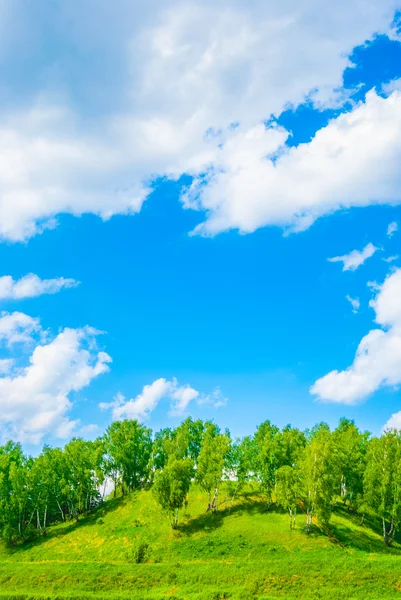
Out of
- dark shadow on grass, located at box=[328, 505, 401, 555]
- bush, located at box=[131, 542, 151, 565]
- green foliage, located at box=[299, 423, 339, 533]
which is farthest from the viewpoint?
green foliage, located at box=[299, 423, 339, 533]

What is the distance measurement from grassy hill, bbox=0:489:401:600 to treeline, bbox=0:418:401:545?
11.7ft

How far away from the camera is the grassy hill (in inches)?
1775

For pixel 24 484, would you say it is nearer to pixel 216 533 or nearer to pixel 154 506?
pixel 154 506

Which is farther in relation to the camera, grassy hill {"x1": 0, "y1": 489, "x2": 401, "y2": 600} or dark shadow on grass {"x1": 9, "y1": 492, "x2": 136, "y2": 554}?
dark shadow on grass {"x1": 9, "y1": 492, "x2": 136, "y2": 554}

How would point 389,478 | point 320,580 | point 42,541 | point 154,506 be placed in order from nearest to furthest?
point 320,580, point 389,478, point 42,541, point 154,506

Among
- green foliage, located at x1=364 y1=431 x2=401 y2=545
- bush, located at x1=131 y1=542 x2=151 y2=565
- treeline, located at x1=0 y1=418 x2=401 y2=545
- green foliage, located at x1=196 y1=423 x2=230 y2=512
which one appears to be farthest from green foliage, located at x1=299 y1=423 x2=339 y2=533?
bush, located at x1=131 y1=542 x2=151 y2=565

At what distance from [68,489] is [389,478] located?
192 feet

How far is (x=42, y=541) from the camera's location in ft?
253

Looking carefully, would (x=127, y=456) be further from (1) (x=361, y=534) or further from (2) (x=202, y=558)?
(1) (x=361, y=534)

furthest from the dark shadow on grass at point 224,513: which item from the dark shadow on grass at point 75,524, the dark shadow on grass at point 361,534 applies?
the dark shadow on grass at point 75,524

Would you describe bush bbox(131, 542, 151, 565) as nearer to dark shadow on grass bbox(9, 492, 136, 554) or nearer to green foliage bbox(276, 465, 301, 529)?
green foliage bbox(276, 465, 301, 529)

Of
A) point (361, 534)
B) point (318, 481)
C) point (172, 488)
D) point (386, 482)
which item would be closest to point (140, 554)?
point (172, 488)

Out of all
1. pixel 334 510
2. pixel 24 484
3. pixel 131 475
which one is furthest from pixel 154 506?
pixel 334 510

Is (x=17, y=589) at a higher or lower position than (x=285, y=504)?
lower
